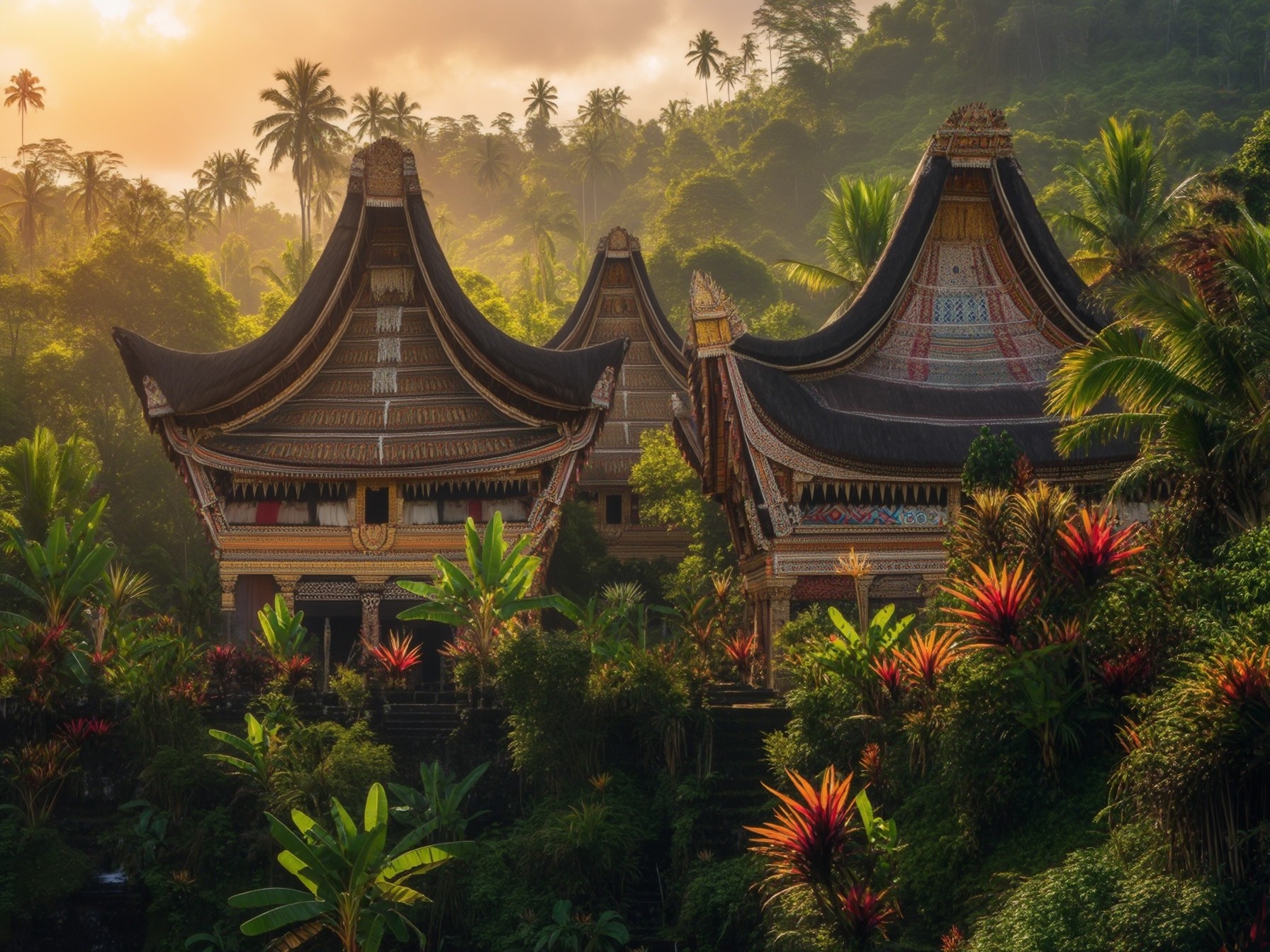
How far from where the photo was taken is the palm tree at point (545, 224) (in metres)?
78.8

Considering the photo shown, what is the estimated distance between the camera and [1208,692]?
500 inches

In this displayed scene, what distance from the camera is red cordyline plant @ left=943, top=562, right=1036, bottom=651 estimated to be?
51.4 feet

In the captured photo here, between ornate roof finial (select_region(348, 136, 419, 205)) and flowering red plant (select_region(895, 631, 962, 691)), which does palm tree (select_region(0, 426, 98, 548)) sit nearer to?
ornate roof finial (select_region(348, 136, 419, 205))

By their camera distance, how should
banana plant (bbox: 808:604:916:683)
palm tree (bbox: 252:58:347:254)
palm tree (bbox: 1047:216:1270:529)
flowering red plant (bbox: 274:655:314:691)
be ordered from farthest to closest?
palm tree (bbox: 252:58:347:254) < flowering red plant (bbox: 274:655:314:691) < banana plant (bbox: 808:604:916:683) < palm tree (bbox: 1047:216:1270:529)

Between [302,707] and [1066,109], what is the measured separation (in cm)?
7180

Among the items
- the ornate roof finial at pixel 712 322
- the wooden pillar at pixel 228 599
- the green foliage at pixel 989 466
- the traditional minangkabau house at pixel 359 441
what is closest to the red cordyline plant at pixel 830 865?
the green foliage at pixel 989 466

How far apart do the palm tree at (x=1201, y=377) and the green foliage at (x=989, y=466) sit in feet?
4.52

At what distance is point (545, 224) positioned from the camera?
88750mm

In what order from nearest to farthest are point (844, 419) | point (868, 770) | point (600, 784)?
point (868, 770), point (600, 784), point (844, 419)

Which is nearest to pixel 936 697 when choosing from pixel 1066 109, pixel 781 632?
pixel 781 632

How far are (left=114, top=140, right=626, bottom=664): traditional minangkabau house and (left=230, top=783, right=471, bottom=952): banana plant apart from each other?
1049 centimetres

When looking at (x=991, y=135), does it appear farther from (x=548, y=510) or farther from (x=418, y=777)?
(x=418, y=777)

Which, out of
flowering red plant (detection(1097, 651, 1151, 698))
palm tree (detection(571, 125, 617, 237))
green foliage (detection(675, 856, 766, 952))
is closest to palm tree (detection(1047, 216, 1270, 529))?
flowering red plant (detection(1097, 651, 1151, 698))

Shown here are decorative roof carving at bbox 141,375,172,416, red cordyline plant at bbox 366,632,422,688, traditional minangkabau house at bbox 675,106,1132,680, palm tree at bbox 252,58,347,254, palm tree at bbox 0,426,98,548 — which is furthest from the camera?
palm tree at bbox 252,58,347,254
